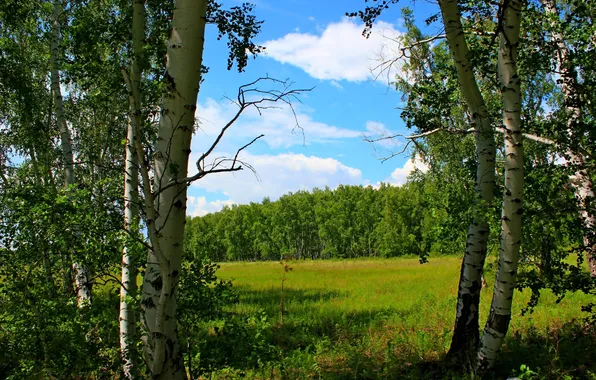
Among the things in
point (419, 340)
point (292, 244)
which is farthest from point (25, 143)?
point (292, 244)

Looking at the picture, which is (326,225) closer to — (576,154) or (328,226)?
(328,226)

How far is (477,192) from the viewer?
16.6 ft

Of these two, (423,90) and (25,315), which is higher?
(423,90)

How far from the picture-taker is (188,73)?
233 centimetres

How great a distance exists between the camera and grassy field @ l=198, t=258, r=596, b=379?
5035mm

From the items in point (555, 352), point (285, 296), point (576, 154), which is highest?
point (576, 154)

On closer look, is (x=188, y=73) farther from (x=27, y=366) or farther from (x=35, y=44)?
(x=35, y=44)

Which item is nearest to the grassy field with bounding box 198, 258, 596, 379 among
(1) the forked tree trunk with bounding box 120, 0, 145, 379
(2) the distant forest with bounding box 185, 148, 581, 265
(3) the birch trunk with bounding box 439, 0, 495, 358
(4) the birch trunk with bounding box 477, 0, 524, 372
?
(3) the birch trunk with bounding box 439, 0, 495, 358

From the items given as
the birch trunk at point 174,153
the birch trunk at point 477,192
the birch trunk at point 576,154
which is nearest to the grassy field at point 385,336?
the birch trunk at point 477,192

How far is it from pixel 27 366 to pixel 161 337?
301cm

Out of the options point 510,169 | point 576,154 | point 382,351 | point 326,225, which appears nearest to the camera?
point 510,169

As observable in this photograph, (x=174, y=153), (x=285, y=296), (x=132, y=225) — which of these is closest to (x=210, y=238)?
(x=132, y=225)

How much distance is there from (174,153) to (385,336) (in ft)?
23.4

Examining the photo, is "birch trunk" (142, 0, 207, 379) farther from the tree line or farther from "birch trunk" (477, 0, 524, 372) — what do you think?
the tree line
